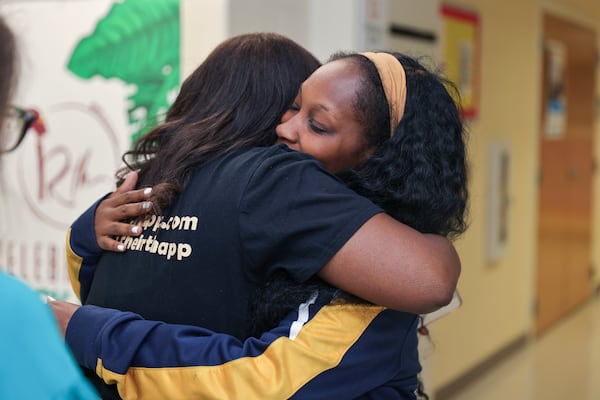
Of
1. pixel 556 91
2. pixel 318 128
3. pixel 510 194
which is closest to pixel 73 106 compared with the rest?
pixel 318 128

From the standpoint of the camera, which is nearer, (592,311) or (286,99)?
(286,99)

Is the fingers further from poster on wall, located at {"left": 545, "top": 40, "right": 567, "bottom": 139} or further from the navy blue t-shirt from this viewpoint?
poster on wall, located at {"left": 545, "top": 40, "right": 567, "bottom": 139}

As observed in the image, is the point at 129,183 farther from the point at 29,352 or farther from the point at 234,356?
the point at 29,352

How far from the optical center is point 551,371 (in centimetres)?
455

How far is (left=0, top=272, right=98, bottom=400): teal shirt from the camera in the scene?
693 mm

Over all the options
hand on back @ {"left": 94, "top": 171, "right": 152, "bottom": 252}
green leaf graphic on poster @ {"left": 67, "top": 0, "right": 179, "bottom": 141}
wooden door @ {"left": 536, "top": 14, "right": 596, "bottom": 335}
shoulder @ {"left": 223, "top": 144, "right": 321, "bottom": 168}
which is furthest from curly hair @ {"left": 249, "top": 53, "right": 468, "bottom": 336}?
wooden door @ {"left": 536, "top": 14, "right": 596, "bottom": 335}

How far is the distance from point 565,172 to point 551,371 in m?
1.80

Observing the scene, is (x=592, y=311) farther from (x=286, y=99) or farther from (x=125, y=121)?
(x=286, y=99)

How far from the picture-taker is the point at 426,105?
117cm

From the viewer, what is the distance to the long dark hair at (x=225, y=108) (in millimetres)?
1164

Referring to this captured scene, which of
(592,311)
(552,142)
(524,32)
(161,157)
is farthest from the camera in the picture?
(592,311)

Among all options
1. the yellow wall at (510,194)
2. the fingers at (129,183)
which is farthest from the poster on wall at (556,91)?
the fingers at (129,183)

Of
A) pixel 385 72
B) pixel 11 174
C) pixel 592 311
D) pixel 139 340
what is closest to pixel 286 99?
pixel 385 72

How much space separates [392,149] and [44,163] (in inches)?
79.0
